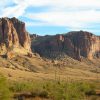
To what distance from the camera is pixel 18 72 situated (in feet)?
538

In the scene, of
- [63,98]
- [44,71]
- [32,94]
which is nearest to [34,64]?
[44,71]

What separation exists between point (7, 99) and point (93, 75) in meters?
145

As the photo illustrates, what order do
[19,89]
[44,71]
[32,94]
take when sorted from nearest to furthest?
[32,94]
[19,89]
[44,71]

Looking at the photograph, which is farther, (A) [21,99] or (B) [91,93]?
(B) [91,93]

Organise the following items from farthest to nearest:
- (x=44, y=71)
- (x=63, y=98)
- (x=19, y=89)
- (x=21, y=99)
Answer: (x=44, y=71) < (x=19, y=89) < (x=21, y=99) < (x=63, y=98)

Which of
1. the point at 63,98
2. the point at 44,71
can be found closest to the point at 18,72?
the point at 44,71

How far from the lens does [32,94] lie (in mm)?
79125

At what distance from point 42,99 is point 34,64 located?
123m

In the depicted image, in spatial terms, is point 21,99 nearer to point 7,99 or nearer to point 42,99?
point 42,99

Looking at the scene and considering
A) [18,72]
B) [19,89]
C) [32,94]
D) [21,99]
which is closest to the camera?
[21,99]

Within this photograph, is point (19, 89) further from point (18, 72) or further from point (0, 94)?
point (18, 72)

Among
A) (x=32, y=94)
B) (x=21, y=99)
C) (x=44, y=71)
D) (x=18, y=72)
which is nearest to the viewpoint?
(x=21, y=99)

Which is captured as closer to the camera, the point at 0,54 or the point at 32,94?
the point at 32,94

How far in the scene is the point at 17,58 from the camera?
19925cm
